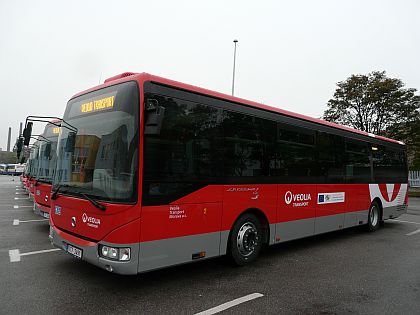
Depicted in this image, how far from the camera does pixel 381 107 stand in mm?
29203

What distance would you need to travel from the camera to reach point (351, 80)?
30891mm

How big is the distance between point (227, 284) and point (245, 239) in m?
1.06

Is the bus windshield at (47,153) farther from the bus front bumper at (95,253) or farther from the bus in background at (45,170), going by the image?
the bus front bumper at (95,253)

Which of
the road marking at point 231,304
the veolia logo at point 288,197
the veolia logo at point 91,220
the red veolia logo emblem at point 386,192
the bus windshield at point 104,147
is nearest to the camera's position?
the road marking at point 231,304

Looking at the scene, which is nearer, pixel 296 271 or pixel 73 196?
pixel 73 196

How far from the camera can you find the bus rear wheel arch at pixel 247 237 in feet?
Answer: 18.7

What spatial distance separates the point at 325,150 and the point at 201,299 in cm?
509

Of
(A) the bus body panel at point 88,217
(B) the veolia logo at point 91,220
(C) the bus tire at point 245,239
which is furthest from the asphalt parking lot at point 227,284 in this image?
(B) the veolia logo at point 91,220

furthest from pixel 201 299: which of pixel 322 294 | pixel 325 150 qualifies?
pixel 325 150

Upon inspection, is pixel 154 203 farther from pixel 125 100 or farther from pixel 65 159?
pixel 65 159

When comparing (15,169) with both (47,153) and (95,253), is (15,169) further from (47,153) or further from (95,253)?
(95,253)

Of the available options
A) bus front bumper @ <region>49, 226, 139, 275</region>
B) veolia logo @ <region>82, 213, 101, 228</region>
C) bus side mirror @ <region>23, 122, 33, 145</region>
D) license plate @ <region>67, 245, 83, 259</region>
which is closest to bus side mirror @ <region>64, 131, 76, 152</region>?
veolia logo @ <region>82, 213, 101, 228</region>

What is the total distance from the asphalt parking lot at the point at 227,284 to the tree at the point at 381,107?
24.6 m

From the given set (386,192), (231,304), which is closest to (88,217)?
(231,304)
